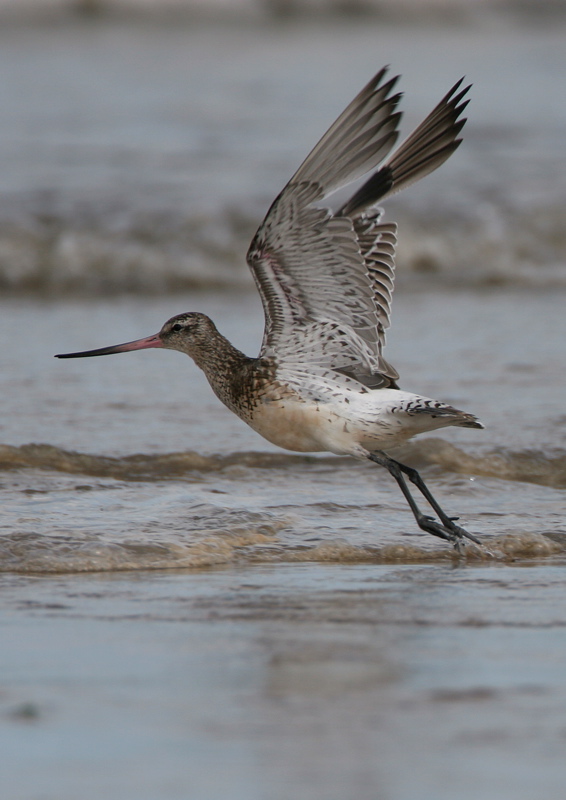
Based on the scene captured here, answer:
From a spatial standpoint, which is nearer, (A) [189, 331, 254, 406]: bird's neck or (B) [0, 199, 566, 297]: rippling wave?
(A) [189, 331, 254, 406]: bird's neck

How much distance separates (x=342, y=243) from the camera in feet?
16.1

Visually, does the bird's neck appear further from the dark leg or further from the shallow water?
the dark leg

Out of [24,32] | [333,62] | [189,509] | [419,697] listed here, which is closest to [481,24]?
[333,62]

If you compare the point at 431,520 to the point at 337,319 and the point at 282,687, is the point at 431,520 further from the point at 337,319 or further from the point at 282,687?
the point at 282,687

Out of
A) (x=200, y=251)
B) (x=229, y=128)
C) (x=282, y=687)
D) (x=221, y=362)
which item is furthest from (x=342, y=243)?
(x=229, y=128)

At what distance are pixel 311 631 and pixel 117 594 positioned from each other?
729 millimetres

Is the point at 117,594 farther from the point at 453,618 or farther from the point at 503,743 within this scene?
the point at 503,743

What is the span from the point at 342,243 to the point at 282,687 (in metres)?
2.17

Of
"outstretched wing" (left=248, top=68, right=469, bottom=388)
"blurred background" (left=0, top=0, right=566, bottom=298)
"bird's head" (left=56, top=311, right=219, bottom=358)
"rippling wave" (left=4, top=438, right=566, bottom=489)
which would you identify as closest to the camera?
"outstretched wing" (left=248, top=68, right=469, bottom=388)

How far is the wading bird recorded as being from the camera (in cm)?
461

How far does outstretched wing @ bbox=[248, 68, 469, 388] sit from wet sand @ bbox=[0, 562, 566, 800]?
48.1 inches

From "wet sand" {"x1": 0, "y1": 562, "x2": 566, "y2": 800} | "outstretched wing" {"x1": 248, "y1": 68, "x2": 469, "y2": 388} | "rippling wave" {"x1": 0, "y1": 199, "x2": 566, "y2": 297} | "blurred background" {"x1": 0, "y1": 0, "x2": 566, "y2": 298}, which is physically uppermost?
"blurred background" {"x1": 0, "y1": 0, "x2": 566, "y2": 298}

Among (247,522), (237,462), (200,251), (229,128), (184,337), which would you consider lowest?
(247,522)

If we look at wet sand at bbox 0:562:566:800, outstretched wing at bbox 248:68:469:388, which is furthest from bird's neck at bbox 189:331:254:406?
wet sand at bbox 0:562:566:800
